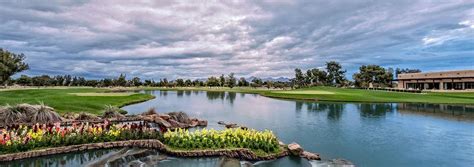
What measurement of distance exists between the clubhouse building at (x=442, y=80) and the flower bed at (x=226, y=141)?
87.0m

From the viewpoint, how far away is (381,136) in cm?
2212

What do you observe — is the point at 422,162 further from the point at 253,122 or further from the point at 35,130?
the point at 35,130

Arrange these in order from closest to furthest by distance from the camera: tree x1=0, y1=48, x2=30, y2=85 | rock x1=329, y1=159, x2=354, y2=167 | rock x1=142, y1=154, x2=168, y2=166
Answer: rock x1=142, y1=154, x2=168, y2=166, rock x1=329, y1=159, x2=354, y2=167, tree x1=0, y1=48, x2=30, y2=85

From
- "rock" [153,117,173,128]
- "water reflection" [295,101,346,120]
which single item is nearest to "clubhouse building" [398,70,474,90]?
"water reflection" [295,101,346,120]

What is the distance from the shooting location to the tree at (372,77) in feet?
397

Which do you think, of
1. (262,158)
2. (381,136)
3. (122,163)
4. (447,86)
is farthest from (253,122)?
(447,86)

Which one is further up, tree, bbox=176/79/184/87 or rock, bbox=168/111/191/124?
tree, bbox=176/79/184/87

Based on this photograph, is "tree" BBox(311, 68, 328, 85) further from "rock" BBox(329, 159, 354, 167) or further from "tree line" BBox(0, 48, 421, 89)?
"rock" BBox(329, 159, 354, 167)

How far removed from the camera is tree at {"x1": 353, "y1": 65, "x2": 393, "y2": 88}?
397 ft

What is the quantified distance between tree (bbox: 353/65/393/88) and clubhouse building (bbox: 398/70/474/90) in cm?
1278

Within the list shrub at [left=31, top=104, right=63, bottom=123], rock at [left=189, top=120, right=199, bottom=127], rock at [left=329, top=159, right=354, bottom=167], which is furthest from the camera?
rock at [left=189, top=120, right=199, bottom=127]

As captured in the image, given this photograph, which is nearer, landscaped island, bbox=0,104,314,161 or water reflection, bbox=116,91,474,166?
landscaped island, bbox=0,104,314,161

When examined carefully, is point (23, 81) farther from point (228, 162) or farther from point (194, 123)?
point (228, 162)

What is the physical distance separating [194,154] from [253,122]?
44.0 feet
